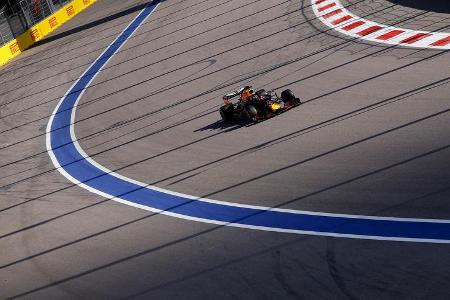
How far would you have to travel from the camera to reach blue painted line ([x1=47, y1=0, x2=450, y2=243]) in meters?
9.57

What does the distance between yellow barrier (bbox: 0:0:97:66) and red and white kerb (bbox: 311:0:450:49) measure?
15.5 metres

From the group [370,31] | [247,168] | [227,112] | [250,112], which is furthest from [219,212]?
[370,31]

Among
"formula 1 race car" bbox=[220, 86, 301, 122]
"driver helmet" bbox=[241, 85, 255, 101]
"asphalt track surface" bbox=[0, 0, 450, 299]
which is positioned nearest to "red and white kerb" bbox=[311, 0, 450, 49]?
"asphalt track surface" bbox=[0, 0, 450, 299]

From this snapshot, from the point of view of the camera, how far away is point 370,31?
19.7 m

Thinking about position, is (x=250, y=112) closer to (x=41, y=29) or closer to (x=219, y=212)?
(x=219, y=212)

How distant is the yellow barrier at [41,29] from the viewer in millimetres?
33047

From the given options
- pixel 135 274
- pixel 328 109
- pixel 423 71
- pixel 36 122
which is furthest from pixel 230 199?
pixel 36 122

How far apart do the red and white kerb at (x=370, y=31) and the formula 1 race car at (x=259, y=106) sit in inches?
152

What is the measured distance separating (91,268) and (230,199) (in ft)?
8.79

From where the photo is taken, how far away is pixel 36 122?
72.7ft

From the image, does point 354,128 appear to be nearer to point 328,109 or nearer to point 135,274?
point 328,109

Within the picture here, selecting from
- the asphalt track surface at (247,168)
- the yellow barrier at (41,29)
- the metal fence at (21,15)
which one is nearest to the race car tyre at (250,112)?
the asphalt track surface at (247,168)

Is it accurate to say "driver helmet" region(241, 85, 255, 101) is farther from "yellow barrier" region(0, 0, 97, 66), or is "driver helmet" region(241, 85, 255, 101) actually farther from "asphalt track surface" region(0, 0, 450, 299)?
"yellow barrier" region(0, 0, 97, 66)

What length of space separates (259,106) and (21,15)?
23.0 m
